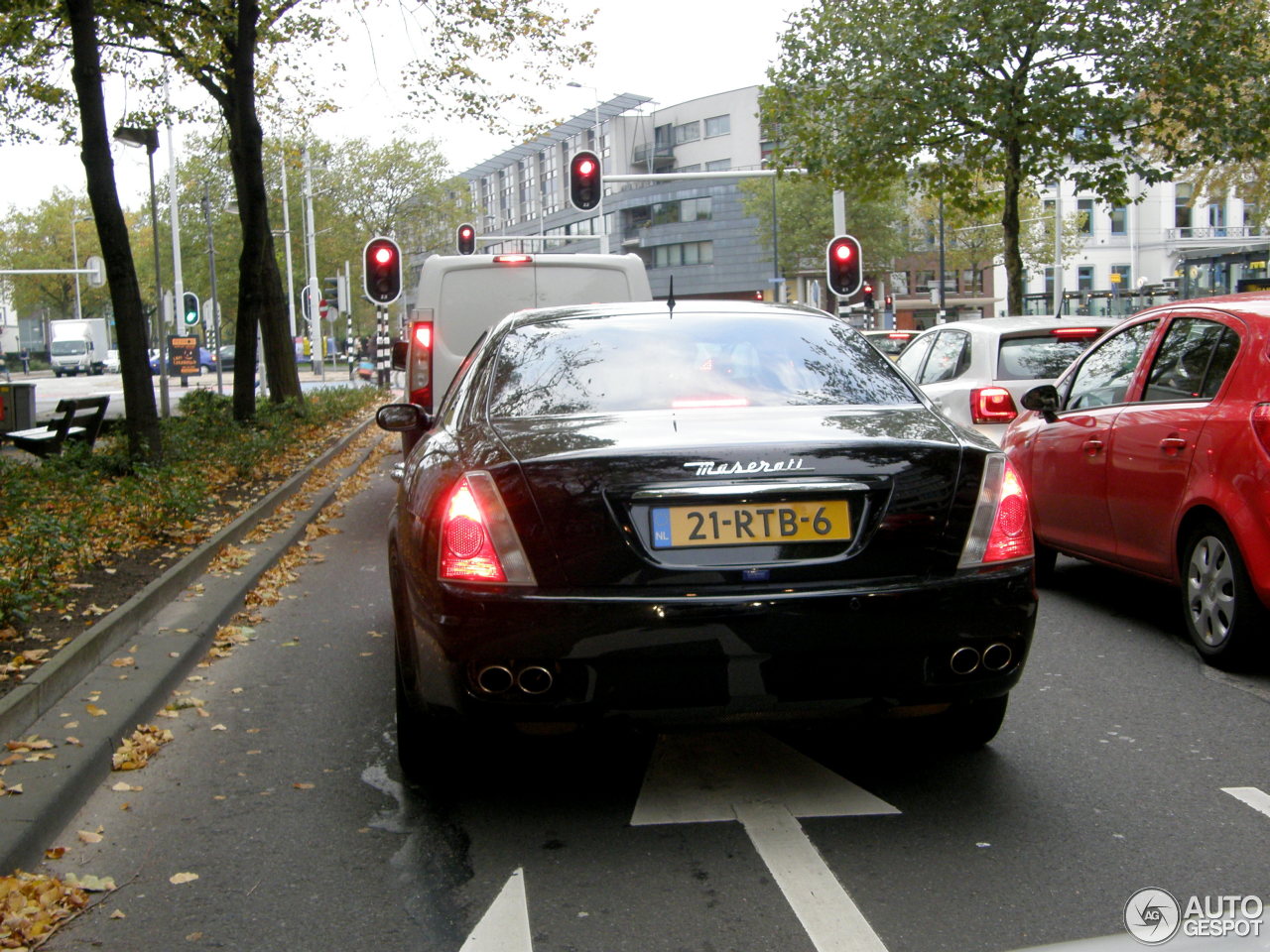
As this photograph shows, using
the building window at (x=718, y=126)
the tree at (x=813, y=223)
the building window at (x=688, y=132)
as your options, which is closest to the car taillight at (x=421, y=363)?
the tree at (x=813, y=223)

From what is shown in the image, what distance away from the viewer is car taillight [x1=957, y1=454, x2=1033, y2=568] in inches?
161

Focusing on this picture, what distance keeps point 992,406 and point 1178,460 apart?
306cm

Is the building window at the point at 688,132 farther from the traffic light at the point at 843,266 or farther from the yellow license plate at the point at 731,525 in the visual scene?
the yellow license plate at the point at 731,525

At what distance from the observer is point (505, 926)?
11.3 ft

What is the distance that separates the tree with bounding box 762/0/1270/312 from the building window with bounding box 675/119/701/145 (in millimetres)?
74985

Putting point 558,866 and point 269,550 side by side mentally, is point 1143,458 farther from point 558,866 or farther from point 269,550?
point 269,550

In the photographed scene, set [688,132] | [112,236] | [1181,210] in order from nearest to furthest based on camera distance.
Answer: [112,236] < [1181,210] < [688,132]

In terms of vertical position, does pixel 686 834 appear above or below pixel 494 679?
below

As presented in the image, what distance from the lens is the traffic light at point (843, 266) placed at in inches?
769

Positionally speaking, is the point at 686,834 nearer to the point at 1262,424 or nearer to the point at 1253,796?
the point at 1253,796

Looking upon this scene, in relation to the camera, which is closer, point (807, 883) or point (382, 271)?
point (807, 883)

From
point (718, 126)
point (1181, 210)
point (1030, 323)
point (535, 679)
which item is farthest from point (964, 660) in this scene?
point (718, 126)

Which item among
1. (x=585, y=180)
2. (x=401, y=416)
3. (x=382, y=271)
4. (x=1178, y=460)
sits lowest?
(x=1178, y=460)

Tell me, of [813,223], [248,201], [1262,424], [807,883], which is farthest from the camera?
[813,223]
